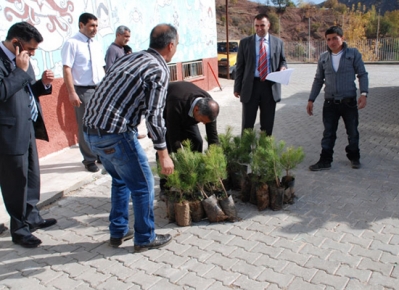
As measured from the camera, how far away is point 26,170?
350 cm

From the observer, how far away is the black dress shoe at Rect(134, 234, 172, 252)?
11.2ft

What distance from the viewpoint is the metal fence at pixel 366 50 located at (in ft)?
95.2

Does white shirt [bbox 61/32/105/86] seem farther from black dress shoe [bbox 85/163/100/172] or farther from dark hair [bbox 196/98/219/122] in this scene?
dark hair [bbox 196/98/219/122]

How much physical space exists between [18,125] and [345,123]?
12.9ft

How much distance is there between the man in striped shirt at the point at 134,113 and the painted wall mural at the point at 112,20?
11.3 ft

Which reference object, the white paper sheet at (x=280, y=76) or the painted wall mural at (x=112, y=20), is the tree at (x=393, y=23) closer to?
the painted wall mural at (x=112, y=20)

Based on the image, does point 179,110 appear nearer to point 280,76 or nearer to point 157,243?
point 157,243

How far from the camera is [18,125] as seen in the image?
3348 millimetres

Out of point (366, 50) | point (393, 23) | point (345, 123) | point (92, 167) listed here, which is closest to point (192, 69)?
point (92, 167)

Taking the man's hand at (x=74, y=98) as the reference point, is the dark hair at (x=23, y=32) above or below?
above

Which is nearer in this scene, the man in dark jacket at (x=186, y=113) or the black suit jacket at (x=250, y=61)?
the man in dark jacket at (x=186, y=113)

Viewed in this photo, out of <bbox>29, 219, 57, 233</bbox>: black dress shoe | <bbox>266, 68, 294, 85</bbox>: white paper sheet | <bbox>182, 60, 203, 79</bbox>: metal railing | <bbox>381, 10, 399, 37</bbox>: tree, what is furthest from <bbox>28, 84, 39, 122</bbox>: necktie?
<bbox>381, 10, 399, 37</bbox>: tree

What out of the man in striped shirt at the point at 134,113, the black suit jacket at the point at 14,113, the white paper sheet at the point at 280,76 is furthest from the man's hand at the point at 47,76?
the white paper sheet at the point at 280,76

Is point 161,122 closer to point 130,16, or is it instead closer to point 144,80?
point 144,80
